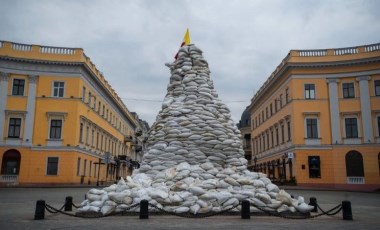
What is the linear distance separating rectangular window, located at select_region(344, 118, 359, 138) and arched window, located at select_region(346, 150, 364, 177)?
1542 mm

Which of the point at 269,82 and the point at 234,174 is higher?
the point at 269,82

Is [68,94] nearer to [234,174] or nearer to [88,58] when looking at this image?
[88,58]

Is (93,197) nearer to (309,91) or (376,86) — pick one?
(309,91)

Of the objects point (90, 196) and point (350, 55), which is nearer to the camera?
point (90, 196)

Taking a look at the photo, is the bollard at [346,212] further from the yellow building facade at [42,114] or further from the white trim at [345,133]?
the white trim at [345,133]

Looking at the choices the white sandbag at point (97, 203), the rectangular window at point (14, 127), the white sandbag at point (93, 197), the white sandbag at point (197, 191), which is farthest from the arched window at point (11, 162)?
the white sandbag at point (197, 191)

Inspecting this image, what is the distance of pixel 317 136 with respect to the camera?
35.4 m

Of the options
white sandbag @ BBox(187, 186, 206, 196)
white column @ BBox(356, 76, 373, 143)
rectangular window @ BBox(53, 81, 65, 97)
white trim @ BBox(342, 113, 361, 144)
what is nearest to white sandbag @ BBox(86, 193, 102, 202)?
white sandbag @ BBox(187, 186, 206, 196)

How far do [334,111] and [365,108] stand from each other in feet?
8.56

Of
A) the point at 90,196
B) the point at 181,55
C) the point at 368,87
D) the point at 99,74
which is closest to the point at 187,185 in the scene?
the point at 90,196

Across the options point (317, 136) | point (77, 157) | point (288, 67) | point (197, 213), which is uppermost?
point (288, 67)

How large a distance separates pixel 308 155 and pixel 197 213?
26.9 metres

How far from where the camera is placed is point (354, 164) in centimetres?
3431

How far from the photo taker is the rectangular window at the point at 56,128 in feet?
116
